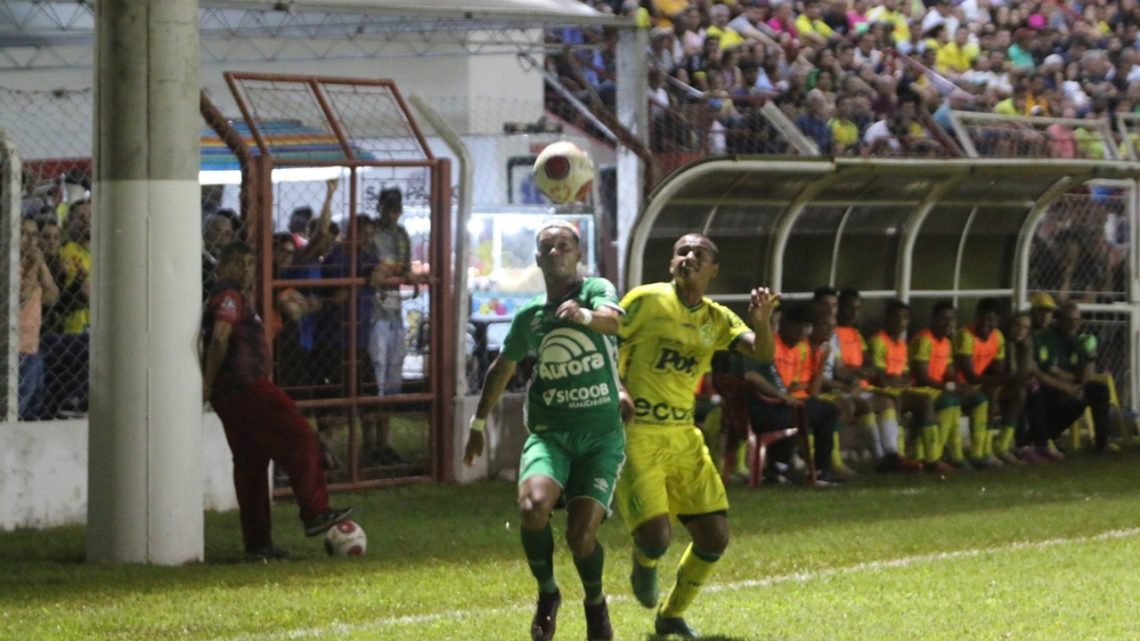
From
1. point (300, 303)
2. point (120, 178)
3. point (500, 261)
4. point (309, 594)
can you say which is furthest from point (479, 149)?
point (309, 594)

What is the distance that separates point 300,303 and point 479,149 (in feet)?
19.9

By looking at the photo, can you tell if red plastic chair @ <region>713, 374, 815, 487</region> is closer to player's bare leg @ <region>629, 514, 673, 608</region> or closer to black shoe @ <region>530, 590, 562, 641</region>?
player's bare leg @ <region>629, 514, 673, 608</region>

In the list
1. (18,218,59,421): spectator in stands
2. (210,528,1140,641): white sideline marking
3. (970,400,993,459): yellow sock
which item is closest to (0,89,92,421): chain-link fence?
(18,218,59,421): spectator in stands

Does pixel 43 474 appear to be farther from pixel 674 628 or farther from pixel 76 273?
pixel 674 628

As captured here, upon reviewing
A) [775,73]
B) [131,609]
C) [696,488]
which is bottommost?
[131,609]

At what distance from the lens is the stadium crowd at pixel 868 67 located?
18.6 metres

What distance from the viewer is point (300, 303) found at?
45.2 feet

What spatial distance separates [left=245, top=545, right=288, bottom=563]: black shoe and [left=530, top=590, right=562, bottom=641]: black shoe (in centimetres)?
341

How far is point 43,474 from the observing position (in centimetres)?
1247

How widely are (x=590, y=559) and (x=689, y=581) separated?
1.63 feet

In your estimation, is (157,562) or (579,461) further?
(157,562)

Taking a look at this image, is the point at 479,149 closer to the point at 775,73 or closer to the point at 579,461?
the point at 775,73

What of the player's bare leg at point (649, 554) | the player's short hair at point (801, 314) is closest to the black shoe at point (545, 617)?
the player's bare leg at point (649, 554)

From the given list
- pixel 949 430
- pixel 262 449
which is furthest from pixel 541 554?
pixel 949 430
